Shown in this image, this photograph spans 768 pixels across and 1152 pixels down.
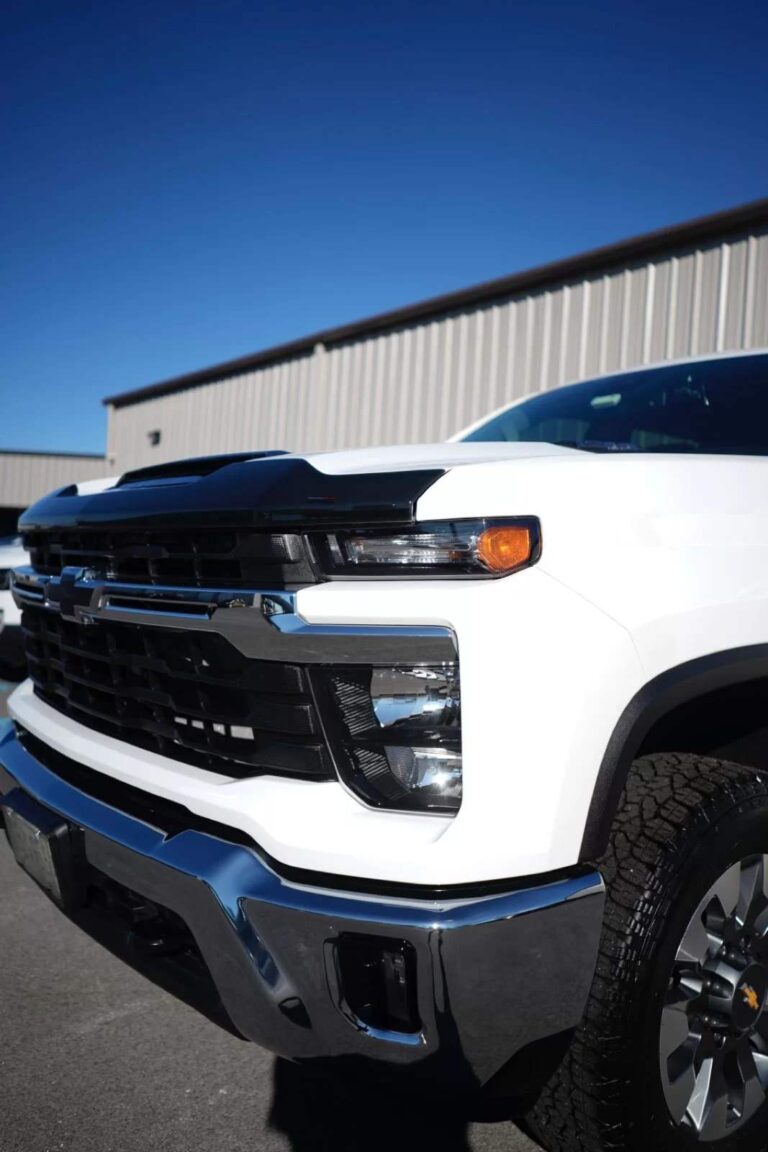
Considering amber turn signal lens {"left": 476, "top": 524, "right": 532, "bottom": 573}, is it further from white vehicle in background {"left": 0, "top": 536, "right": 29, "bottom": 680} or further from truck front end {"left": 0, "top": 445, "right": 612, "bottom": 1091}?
white vehicle in background {"left": 0, "top": 536, "right": 29, "bottom": 680}

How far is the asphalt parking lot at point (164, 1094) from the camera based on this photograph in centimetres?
193

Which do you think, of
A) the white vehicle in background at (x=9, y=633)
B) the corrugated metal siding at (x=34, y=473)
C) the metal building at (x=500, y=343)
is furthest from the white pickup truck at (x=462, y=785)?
the corrugated metal siding at (x=34, y=473)

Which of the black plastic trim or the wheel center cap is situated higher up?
the black plastic trim

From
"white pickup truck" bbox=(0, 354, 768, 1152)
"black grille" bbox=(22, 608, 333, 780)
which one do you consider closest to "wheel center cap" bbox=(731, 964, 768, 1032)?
"white pickup truck" bbox=(0, 354, 768, 1152)

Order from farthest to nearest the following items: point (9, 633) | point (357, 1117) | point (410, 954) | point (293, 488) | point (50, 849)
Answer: point (9, 633)
point (357, 1117)
point (50, 849)
point (293, 488)
point (410, 954)

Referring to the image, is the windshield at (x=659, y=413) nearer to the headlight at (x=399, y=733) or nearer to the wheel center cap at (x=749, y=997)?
the headlight at (x=399, y=733)

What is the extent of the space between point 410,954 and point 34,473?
85.2 ft

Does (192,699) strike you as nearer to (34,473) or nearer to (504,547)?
(504,547)

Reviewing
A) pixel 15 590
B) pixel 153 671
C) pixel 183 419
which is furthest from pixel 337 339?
pixel 153 671

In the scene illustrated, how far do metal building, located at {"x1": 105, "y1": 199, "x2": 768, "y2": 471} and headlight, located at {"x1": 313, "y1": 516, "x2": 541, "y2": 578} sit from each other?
555 cm

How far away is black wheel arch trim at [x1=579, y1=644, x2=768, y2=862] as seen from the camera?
60.1 inches

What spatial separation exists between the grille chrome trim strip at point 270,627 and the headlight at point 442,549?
4.1 inches

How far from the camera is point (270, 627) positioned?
5.24 feet

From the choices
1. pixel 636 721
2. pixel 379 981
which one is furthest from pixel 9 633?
pixel 636 721
